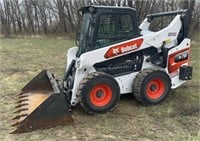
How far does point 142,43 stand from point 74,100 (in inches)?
54.4

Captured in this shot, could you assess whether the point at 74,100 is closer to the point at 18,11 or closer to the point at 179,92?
the point at 179,92

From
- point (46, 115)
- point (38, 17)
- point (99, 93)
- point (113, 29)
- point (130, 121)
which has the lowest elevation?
point (130, 121)

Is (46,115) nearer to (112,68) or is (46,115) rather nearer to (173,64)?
(112,68)

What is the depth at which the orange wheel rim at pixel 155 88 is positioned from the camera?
197 inches

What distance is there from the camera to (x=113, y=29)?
492 centimetres

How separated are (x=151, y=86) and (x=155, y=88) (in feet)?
0.34

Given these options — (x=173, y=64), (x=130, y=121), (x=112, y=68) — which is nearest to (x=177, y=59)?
(x=173, y=64)

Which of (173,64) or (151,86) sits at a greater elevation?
(173,64)

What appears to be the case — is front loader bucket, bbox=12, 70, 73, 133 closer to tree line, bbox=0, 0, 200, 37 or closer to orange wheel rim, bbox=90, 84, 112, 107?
orange wheel rim, bbox=90, 84, 112, 107

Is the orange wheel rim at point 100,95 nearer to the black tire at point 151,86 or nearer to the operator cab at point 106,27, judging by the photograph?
the black tire at point 151,86

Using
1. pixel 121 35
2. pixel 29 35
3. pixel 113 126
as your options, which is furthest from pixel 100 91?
pixel 29 35

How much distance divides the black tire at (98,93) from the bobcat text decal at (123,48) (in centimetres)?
35

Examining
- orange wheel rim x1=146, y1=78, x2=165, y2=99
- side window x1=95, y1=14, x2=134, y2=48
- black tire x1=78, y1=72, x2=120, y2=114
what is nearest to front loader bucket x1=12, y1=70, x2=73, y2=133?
black tire x1=78, y1=72, x2=120, y2=114

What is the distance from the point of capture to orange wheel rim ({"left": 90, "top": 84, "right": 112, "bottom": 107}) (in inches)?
180
